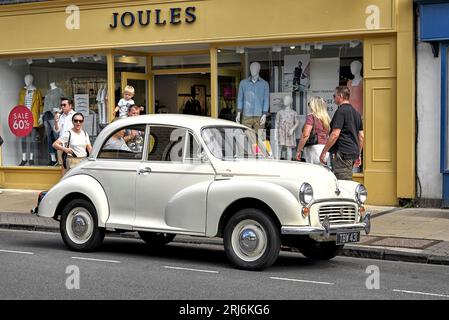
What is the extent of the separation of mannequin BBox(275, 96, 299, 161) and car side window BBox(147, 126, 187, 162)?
622cm

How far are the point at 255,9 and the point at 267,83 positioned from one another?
157 centimetres

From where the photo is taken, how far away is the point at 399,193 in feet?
46.0

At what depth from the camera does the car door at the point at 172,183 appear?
9.13 metres

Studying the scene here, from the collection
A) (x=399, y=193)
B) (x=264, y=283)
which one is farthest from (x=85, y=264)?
(x=399, y=193)

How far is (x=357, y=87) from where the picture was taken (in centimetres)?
1483

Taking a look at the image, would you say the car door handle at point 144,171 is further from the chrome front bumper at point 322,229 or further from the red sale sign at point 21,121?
the red sale sign at point 21,121

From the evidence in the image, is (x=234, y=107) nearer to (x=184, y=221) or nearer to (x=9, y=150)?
(x=9, y=150)

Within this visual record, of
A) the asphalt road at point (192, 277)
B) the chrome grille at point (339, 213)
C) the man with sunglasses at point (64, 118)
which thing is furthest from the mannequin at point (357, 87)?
the chrome grille at point (339, 213)

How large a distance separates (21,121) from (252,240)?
1131cm

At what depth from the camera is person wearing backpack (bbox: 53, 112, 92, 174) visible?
12320 millimetres

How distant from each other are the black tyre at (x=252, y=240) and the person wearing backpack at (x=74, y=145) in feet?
14.2

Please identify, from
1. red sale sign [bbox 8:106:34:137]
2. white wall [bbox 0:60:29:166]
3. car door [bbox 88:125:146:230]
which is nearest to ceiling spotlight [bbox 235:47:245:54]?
red sale sign [bbox 8:106:34:137]

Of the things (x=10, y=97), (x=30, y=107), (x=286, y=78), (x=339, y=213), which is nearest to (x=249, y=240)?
(x=339, y=213)

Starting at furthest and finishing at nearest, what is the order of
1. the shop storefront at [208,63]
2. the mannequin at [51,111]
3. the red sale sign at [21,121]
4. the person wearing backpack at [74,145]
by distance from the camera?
the red sale sign at [21,121] < the mannequin at [51,111] < the shop storefront at [208,63] < the person wearing backpack at [74,145]
